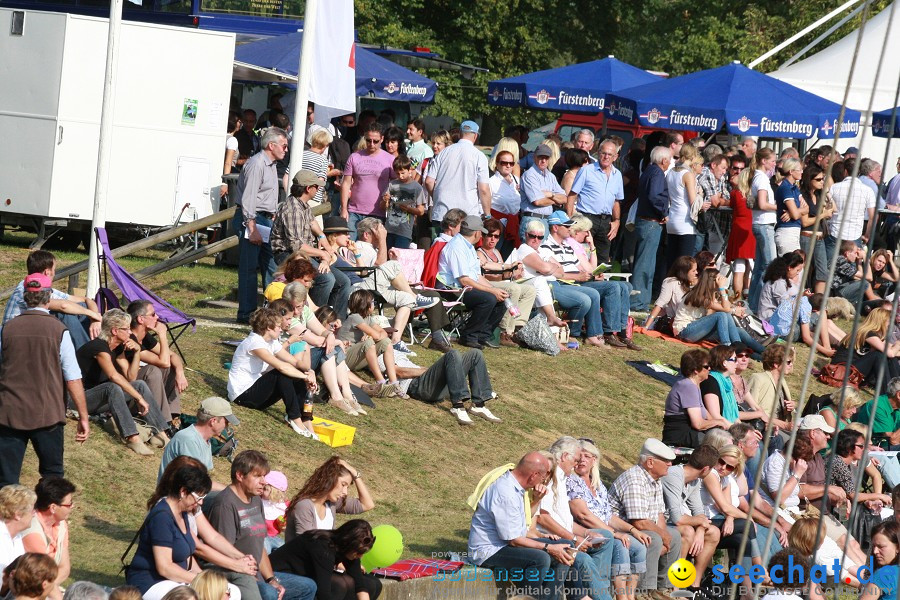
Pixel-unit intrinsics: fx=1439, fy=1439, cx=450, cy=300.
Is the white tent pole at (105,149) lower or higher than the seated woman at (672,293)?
higher

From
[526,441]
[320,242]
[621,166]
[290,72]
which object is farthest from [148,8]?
[526,441]

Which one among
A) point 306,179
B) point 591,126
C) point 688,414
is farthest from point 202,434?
point 591,126

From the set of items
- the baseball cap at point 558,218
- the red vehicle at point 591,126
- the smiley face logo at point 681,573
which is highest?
the red vehicle at point 591,126

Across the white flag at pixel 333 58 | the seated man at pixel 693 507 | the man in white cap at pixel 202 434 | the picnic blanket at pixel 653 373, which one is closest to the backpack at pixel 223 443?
the man in white cap at pixel 202 434

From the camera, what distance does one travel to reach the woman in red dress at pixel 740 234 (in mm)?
17906

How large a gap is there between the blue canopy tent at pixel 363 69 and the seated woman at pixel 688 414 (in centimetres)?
912

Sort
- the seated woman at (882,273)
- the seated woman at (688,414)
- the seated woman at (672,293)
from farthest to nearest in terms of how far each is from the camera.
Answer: the seated woman at (882,273)
the seated woman at (672,293)
the seated woman at (688,414)

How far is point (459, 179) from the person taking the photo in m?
16.2

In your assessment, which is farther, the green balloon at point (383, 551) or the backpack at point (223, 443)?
the backpack at point (223, 443)

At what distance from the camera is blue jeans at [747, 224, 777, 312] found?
60.2ft

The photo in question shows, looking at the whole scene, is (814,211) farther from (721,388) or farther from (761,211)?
(721,388)

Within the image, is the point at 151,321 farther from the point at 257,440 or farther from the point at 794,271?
the point at 794,271

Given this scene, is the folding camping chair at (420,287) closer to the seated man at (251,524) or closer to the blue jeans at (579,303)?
the blue jeans at (579,303)

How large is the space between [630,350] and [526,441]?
3578mm
